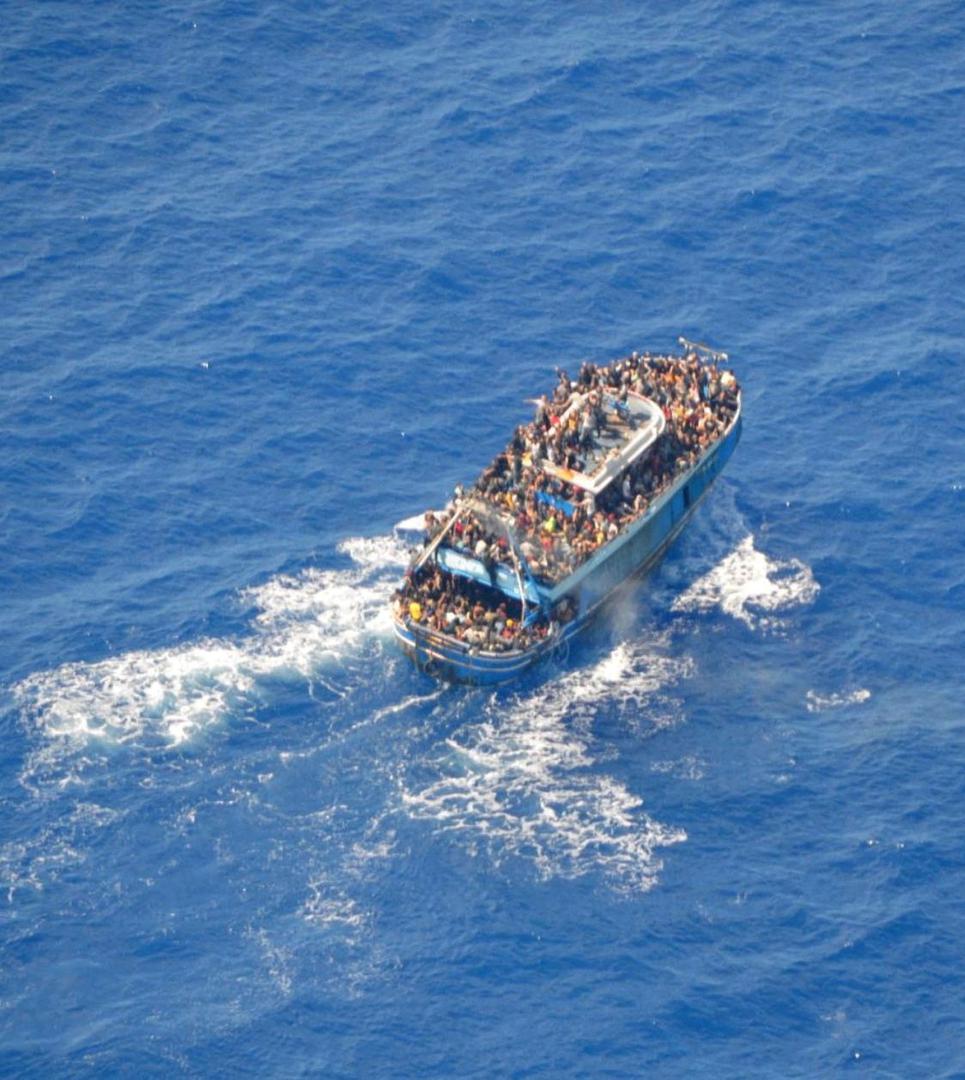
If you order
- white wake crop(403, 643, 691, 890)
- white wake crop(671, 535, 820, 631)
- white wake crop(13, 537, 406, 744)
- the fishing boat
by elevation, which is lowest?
white wake crop(403, 643, 691, 890)

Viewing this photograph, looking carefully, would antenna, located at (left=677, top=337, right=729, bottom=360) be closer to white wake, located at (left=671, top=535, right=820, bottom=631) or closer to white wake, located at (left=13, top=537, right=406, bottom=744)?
white wake, located at (left=671, top=535, right=820, bottom=631)

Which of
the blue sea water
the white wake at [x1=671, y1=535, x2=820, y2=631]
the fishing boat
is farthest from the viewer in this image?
the white wake at [x1=671, y1=535, x2=820, y2=631]

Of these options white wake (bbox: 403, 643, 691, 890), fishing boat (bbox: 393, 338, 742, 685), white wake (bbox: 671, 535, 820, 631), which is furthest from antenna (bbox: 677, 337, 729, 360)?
white wake (bbox: 403, 643, 691, 890)

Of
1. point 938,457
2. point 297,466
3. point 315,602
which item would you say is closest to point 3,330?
point 297,466

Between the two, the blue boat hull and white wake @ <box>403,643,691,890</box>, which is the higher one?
the blue boat hull

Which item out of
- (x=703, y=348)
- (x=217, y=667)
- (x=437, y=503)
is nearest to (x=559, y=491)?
(x=437, y=503)

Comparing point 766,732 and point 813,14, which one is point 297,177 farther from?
point 766,732

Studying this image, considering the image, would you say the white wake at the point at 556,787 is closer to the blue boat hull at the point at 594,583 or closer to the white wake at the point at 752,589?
the blue boat hull at the point at 594,583
